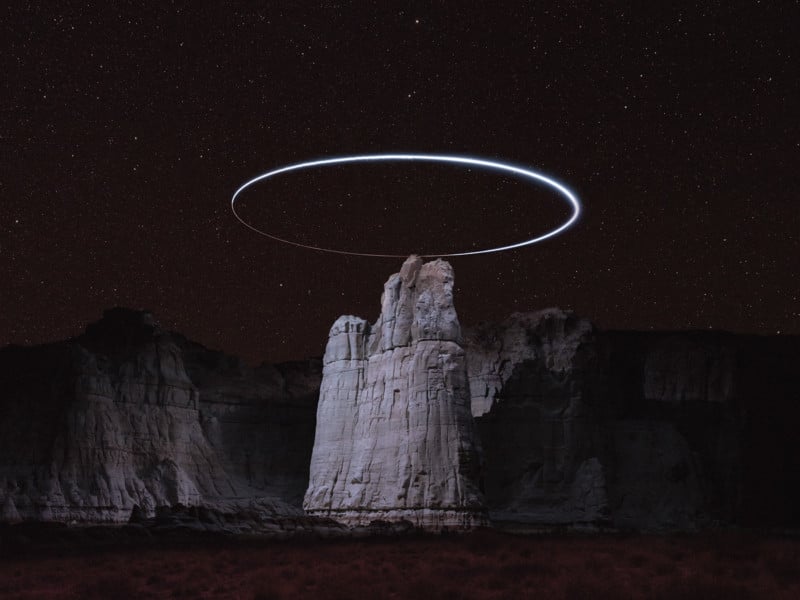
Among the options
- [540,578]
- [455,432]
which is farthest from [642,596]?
[455,432]

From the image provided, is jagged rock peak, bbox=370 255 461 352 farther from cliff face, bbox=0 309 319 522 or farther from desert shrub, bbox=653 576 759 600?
desert shrub, bbox=653 576 759 600

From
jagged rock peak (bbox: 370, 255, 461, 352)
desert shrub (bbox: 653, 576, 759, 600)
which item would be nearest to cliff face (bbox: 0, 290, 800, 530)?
jagged rock peak (bbox: 370, 255, 461, 352)

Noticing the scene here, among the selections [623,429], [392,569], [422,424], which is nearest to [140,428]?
[422,424]

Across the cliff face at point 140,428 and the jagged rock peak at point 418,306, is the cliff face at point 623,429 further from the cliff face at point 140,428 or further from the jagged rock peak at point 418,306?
the cliff face at point 140,428

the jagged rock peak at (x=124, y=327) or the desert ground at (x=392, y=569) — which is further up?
the jagged rock peak at (x=124, y=327)

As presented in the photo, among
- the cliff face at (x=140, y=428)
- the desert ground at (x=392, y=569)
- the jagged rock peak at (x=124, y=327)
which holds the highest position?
the jagged rock peak at (x=124, y=327)

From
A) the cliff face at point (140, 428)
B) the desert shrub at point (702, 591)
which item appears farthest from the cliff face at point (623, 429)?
the desert shrub at point (702, 591)

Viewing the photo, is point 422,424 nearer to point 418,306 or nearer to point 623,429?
point 418,306
